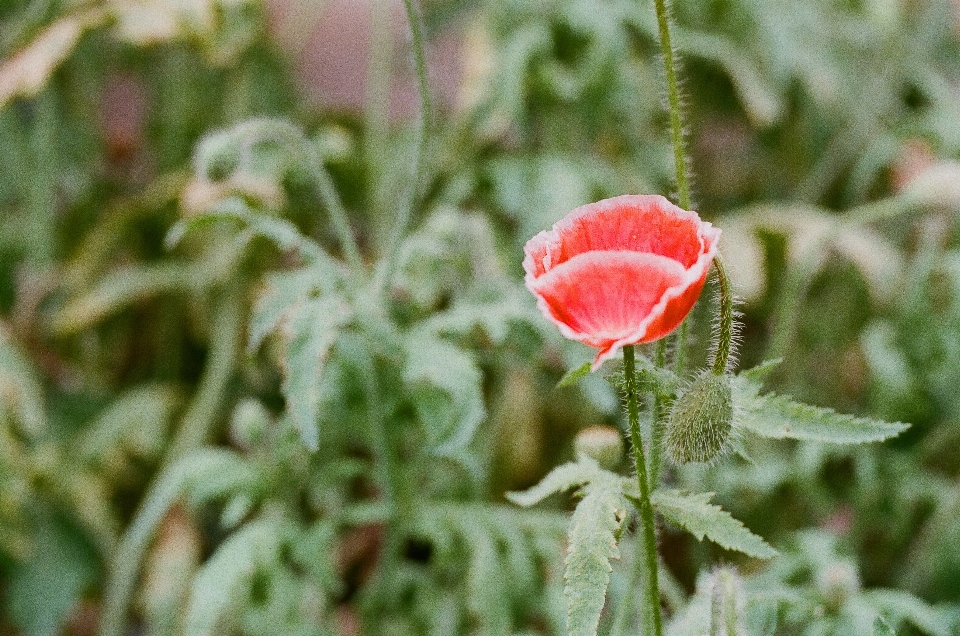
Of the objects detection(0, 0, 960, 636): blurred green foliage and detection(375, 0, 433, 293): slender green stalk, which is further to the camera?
detection(0, 0, 960, 636): blurred green foliage

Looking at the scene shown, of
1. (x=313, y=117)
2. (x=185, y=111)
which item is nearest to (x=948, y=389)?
(x=313, y=117)

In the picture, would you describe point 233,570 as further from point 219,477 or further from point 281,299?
point 281,299

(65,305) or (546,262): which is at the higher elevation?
(546,262)

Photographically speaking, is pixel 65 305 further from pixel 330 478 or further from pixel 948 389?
pixel 948 389

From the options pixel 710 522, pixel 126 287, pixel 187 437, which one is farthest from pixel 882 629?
pixel 126 287

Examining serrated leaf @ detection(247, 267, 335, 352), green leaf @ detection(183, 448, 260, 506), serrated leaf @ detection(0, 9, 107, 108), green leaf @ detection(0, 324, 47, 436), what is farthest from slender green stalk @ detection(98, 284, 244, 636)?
→ serrated leaf @ detection(247, 267, 335, 352)

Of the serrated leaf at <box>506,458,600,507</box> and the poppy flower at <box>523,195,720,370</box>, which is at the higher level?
A: the poppy flower at <box>523,195,720,370</box>

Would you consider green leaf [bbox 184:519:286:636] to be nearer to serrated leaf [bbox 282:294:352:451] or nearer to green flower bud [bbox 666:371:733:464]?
serrated leaf [bbox 282:294:352:451]
